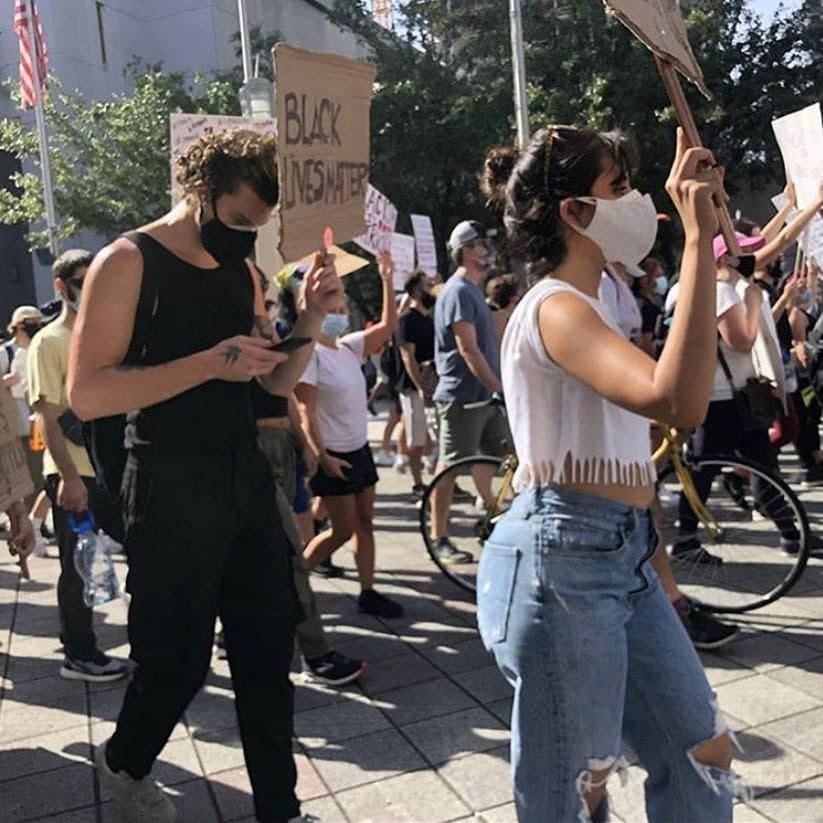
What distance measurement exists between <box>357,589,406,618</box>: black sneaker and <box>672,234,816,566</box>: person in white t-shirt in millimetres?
1426

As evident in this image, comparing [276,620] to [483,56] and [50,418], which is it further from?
[483,56]

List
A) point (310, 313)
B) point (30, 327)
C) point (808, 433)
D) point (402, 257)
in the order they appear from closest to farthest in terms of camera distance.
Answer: point (310, 313) < point (30, 327) < point (808, 433) < point (402, 257)

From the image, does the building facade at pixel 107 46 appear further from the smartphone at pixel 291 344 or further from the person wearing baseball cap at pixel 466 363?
the smartphone at pixel 291 344

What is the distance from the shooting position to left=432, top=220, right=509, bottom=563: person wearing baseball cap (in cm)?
577

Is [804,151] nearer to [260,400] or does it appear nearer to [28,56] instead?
[260,400]

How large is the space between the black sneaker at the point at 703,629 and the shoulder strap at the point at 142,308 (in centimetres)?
255

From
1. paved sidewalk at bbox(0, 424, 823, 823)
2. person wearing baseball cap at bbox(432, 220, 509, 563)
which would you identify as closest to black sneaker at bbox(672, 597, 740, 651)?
paved sidewalk at bbox(0, 424, 823, 823)

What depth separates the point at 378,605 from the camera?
502 centimetres

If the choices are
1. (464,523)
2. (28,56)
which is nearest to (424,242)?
(464,523)

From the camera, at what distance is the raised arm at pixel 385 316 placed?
460 cm

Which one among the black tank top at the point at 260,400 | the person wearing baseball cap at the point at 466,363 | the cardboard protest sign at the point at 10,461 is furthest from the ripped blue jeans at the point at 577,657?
the person wearing baseball cap at the point at 466,363

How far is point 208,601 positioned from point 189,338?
70 cm

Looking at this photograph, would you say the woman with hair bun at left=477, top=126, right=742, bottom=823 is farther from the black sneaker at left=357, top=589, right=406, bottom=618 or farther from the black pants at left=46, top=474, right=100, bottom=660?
A: the black sneaker at left=357, top=589, right=406, bottom=618

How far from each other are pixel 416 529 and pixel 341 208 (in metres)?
4.56
